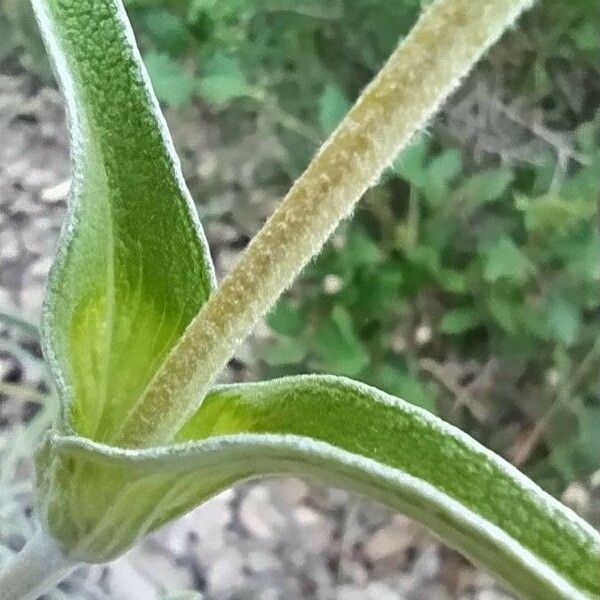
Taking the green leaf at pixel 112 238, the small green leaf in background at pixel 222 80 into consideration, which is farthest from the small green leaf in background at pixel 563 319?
the green leaf at pixel 112 238

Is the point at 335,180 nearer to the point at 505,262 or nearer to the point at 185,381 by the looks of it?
the point at 185,381

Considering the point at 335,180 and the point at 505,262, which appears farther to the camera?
the point at 505,262

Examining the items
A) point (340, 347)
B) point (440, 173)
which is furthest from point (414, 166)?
point (340, 347)

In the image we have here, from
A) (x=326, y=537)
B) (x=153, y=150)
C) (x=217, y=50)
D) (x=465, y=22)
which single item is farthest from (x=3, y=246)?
(x=465, y=22)

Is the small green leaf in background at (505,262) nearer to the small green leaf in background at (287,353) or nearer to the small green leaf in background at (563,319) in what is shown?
the small green leaf in background at (563,319)

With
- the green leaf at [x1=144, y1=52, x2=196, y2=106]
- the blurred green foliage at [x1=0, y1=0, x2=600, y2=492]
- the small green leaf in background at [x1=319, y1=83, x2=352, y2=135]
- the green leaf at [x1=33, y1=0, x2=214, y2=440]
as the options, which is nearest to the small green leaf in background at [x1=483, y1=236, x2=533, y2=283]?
the blurred green foliage at [x1=0, y1=0, x2=600, y2=492]
